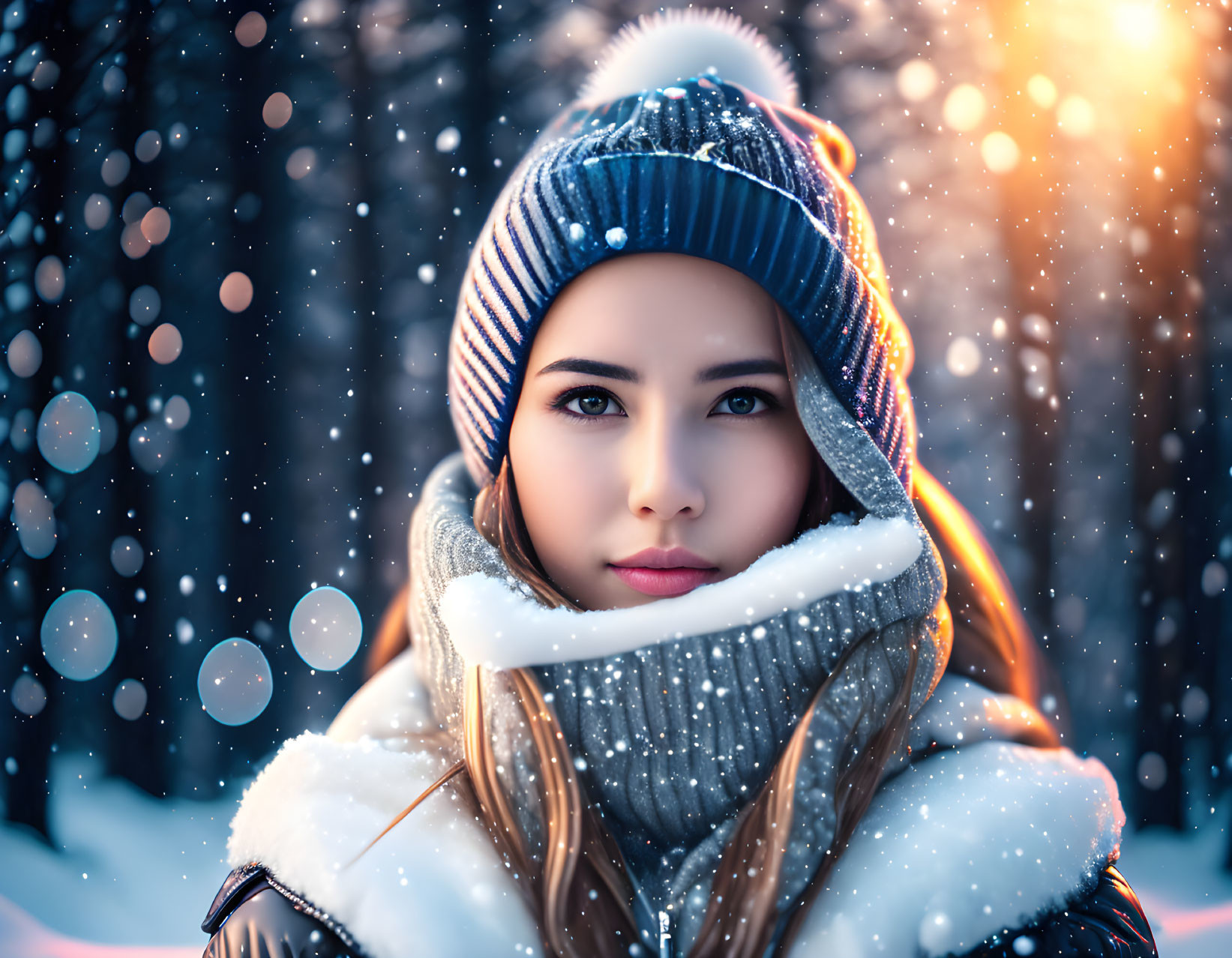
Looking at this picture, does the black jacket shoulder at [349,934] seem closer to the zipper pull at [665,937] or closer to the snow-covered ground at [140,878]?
the zipper pull at [665,937]

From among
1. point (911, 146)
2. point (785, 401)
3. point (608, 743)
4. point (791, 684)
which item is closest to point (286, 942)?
point (608, 743)

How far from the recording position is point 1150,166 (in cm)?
93

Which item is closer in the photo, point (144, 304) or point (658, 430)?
point (658, 430)

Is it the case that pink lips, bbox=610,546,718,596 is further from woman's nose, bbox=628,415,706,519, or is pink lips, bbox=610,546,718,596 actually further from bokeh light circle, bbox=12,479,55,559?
bokeh light circle, bbox=12,479,55,559

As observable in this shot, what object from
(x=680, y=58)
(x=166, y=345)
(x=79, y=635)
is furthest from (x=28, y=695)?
(x=680, y=58)

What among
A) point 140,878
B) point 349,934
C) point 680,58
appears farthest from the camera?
point 140,878

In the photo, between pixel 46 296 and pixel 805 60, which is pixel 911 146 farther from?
pixel 46 296

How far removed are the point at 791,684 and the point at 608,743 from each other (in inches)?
5.8

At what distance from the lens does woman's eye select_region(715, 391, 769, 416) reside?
0.59 meters

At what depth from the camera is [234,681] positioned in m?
0.97

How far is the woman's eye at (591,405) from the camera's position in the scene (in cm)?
59

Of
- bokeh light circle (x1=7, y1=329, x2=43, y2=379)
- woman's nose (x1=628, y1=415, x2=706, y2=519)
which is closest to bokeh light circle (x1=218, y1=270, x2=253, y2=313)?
bokeh light circle (x1=7, y1=329, x2=43, y2=379)

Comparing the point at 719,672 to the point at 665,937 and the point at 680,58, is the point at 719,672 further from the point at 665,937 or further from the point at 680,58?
the point at 680,58

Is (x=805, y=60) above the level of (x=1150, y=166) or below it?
above
